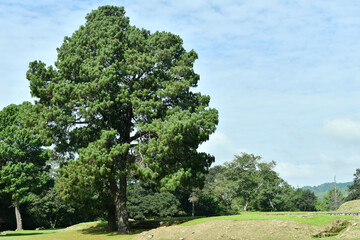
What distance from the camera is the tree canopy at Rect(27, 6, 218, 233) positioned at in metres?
25.9

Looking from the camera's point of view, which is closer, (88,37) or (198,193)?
(88,37)

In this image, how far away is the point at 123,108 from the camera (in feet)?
94.9

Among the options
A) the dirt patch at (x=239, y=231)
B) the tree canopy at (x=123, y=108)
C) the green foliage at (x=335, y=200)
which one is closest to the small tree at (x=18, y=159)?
the tree canopy at (x=123, y=108)

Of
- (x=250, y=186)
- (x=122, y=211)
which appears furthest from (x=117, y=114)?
(x=250, y=186)

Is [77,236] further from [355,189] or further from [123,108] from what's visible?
[355,189]

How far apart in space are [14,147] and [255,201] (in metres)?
49.3

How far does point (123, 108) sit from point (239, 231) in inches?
547

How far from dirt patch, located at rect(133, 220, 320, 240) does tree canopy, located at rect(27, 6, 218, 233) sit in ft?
13.9

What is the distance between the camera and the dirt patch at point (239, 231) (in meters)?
19.0

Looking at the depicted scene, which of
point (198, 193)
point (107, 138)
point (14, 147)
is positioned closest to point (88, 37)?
point (107, 138)

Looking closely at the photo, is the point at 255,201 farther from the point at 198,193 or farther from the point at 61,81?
the point at 61,81

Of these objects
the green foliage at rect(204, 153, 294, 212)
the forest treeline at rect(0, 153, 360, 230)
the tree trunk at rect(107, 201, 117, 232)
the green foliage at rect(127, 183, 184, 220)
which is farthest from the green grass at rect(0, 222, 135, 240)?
the green foliage at rect(204, 153, 294, 212)

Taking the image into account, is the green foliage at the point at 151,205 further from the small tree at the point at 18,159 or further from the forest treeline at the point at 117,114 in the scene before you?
the forest treeline at the point at 117,114

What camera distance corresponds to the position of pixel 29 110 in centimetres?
2884
